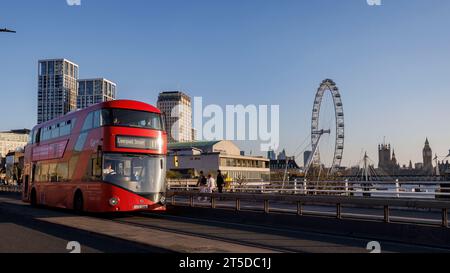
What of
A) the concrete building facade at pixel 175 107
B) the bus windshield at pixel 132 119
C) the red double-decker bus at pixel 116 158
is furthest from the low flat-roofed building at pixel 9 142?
the bus windshield at pixel 132 119

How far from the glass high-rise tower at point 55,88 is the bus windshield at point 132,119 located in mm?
72020

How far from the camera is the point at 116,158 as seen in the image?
18812 millimetres

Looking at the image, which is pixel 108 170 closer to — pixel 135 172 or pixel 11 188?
pixel 135 172

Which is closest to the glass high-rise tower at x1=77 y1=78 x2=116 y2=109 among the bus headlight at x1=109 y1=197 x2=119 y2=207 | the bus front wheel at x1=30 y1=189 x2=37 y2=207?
the bus front wheel at x1=30 y1=189 x2=37 y2=207

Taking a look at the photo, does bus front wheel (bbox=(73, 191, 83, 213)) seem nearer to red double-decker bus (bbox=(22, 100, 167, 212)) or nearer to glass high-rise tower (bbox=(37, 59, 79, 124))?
red double-decker bus (bbox=(22, 100, 167, 212))

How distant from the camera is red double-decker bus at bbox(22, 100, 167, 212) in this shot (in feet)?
61.4

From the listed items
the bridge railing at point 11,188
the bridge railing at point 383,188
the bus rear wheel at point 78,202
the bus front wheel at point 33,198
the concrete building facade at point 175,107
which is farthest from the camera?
the concrete building facade at point 175,107

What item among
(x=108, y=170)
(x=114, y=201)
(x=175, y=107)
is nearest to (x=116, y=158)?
(x=108, y=170)

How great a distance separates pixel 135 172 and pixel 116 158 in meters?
0.94

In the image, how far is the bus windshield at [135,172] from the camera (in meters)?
18.7

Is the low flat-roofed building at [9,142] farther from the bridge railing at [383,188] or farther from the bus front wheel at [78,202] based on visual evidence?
the bus front wheel at [78,202]
